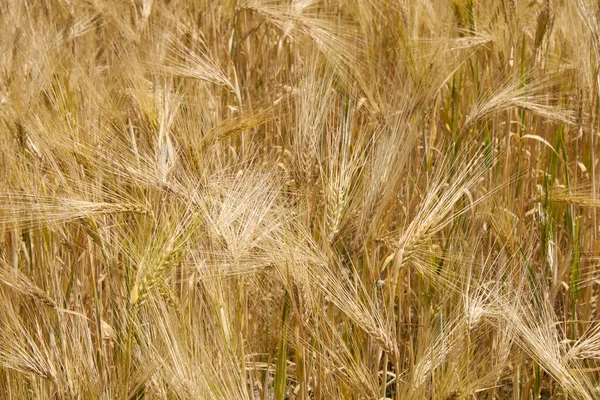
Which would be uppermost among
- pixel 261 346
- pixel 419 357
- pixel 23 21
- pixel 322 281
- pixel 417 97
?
pixel 23 21

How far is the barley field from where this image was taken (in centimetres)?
111

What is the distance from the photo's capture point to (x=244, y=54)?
2.45 m

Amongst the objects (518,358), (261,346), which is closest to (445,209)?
(518,358)

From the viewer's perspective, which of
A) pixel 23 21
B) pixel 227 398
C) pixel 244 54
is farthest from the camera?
pixel 244 54

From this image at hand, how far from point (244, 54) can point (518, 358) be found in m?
1.36

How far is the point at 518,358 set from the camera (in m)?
1.39

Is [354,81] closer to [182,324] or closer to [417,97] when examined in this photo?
[417,97]

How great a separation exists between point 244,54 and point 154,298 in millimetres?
1486

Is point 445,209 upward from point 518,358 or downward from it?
upward

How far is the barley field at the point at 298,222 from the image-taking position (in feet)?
3.64

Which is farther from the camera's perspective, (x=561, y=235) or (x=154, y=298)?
(x=561, y=235)

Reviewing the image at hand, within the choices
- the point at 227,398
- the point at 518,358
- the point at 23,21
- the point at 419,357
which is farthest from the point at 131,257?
the point at 23,21

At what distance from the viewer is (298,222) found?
1.17m

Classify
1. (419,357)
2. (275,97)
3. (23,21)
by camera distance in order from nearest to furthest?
(419,357) → (23,21) → (275,97)
